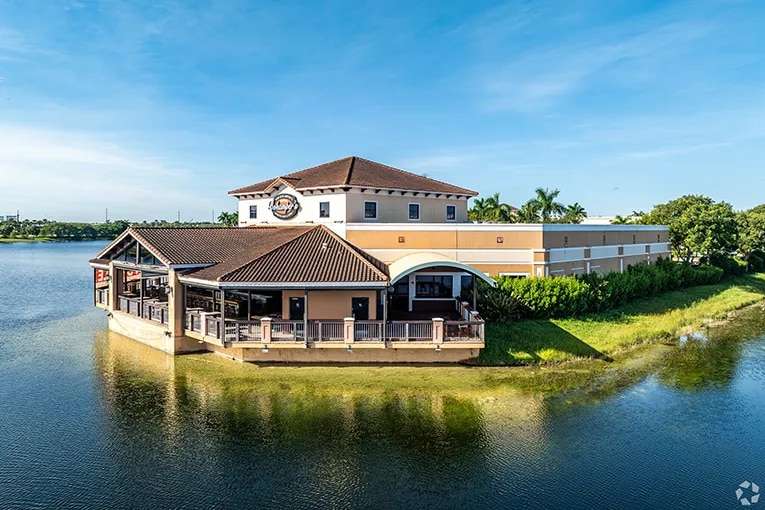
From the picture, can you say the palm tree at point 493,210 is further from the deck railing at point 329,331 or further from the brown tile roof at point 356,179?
the deck railing at point 329,331

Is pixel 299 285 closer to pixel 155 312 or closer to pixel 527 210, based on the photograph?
pixel 155 312

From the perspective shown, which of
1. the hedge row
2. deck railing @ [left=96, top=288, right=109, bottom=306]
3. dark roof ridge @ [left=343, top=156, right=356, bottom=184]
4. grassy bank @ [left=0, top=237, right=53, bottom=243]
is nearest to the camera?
the hedge row

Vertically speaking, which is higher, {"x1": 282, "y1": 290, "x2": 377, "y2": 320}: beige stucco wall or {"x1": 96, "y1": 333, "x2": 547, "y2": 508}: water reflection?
{"x1": 282, "y1": 290, "x2": 377, "y2": 320}: beige stucco wall

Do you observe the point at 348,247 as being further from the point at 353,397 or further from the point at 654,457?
the point at 654,457

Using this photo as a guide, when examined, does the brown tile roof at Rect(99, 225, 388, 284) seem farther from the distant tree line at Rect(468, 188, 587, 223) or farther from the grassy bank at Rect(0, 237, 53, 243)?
the grassy bank at Rect(0, 237, 53, 243)

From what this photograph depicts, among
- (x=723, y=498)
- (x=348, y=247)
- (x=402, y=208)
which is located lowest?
(x=723, y=498)

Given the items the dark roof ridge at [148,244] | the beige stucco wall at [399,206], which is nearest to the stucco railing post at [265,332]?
the dark roof ridge at [148,244]

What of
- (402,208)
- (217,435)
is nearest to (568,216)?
(402,208)

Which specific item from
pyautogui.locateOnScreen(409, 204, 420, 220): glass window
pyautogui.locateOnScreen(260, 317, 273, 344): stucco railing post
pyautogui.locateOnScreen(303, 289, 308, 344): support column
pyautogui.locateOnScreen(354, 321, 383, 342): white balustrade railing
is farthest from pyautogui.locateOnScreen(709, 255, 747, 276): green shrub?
pyautogui.locateOnScreen(260, 317, 273, 344): stucco railing post
